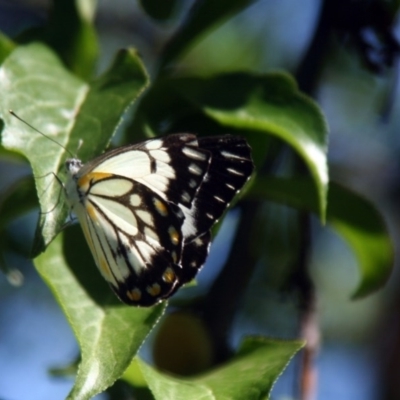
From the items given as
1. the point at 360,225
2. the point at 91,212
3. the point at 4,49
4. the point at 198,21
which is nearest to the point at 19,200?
the point at 91,212

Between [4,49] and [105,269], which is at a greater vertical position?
[4,49]

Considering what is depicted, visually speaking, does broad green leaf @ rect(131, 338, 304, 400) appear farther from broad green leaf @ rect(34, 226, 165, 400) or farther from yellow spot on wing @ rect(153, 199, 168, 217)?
yellow spot on wing @ rect(153, 199, 168, 217)

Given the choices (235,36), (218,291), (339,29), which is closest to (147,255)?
(218,291)

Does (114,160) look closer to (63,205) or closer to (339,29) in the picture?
(63,205)

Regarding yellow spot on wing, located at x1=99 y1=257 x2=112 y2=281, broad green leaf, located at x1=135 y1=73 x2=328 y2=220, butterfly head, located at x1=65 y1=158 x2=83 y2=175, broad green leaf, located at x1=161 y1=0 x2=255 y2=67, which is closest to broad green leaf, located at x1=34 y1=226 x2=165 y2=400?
yellow spot on wing, located at x1=99 y1=257 x2=112 y2=281

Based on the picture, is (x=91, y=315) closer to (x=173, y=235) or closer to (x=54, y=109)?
(x=173, y=235)

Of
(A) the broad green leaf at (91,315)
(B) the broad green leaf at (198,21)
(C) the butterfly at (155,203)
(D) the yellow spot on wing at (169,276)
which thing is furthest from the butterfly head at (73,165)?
(B) the broad green leaf at (198,21)
